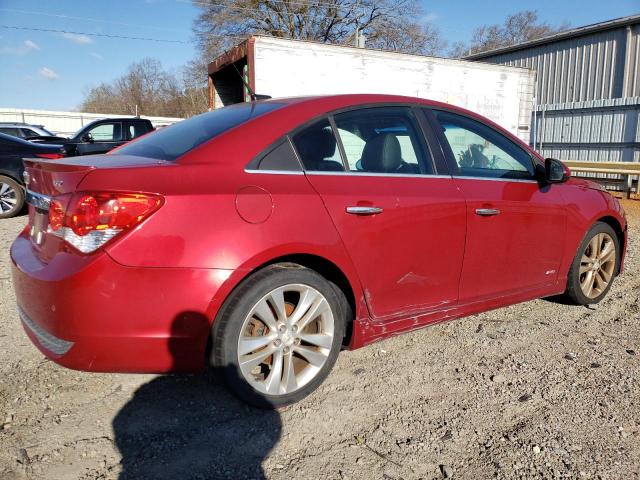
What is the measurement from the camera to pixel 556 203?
146 inches

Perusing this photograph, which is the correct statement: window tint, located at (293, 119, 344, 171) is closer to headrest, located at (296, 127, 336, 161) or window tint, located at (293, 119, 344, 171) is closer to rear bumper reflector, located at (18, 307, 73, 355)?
headrest, located at (296, 127, 336, 161)

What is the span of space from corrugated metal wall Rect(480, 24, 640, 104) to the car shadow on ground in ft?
66.5

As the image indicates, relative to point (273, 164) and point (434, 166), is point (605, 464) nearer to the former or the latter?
point (434, 166)

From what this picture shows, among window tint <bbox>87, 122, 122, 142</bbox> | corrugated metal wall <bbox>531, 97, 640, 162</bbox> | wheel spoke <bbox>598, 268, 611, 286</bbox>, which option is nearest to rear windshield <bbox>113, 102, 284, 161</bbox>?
wheel spoke <bbox>598, 268, 611, 286</bbox>

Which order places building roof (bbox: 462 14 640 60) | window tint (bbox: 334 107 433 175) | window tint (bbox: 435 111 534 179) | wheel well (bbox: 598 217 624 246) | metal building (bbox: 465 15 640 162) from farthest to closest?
building roof (bbox: 462 14 640 60) < metal building (bbox: 465 15 640 162) < wheel well (bbox: 598 217 624 246) < window tint (bbox: 435 111 534 179) < window tint (bbox: 334 107 433 175)

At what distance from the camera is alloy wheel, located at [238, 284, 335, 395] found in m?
2.49

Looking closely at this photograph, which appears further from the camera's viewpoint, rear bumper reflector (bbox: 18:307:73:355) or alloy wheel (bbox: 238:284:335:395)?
alloy wheel (bbox: 238:284:335:395)

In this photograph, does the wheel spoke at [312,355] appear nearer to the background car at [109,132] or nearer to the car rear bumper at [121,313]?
the car rear bumper at [121,313]

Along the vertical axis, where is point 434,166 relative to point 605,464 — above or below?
above

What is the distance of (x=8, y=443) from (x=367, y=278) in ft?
6.13

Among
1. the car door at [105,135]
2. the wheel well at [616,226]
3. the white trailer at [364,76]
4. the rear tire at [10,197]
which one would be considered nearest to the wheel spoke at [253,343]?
the wheel well at [616,226]

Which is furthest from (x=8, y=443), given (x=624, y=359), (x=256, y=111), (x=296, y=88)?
(x=296, y=88)

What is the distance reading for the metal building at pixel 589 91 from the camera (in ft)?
53.0

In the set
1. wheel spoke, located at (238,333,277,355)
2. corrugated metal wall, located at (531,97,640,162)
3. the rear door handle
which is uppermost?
corrugated metal wall, located at (531,97,640,162)
